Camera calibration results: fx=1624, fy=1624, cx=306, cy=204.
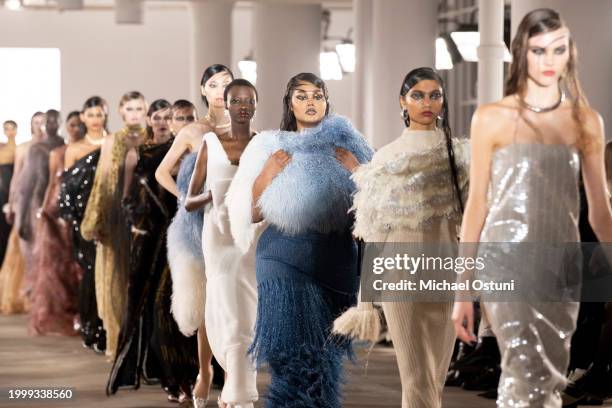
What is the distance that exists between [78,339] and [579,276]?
8882mm

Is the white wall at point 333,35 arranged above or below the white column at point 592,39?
above

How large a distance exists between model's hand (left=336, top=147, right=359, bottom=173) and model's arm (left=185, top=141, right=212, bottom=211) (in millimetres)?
1350

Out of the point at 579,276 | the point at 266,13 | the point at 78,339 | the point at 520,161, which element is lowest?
the point at 78,339

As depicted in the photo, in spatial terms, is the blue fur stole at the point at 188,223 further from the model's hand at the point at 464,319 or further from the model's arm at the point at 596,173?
the model's arm at the point at 596,173

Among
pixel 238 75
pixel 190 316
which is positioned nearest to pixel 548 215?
pixel 190 316

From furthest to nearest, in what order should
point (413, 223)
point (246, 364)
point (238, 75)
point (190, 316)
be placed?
1. point (238, 75)
2. point (190, 316)
3. point (246, 364)
4. point (413, 223)

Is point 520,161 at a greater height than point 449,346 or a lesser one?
greater

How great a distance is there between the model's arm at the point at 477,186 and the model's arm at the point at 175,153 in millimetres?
3926

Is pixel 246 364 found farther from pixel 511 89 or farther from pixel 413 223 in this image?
pixel 511 89

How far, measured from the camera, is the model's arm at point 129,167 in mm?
10596

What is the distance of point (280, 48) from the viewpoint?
22891mm

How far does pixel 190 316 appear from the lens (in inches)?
347

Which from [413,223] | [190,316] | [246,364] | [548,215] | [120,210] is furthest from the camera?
[120,210]

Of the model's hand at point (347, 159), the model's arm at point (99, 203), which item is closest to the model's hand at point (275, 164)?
the model's hand at point (347, 159)
